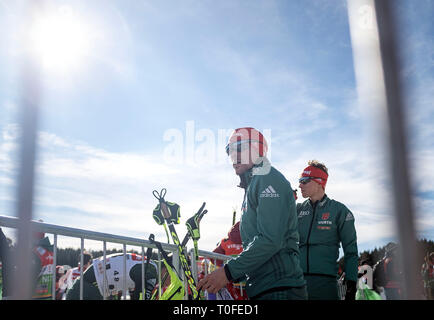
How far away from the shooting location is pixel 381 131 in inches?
45.1

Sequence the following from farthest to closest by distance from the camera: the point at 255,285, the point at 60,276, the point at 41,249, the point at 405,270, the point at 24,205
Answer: the point at 60,276 → the point at 41,249 → the point at 255,285 → the point at 24,205 → the point at 405,270

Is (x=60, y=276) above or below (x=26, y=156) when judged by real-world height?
below

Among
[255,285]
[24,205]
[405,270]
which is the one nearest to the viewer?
[405,270]

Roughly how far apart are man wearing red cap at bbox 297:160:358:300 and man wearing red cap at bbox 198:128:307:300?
1458mm

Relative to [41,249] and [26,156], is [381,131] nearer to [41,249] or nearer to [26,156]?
[26,156]

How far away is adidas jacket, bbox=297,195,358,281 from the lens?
12.0 ft

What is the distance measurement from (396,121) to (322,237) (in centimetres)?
285

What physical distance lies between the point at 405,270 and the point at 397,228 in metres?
0.13

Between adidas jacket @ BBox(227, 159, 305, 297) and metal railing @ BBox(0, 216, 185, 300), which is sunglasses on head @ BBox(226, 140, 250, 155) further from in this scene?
metal railing @ BBox(0, 216, 185, 300)

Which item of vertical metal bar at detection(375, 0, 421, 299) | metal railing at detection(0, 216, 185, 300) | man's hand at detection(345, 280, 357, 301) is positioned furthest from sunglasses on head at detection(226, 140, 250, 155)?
man's hand at detection(345, 280, 357, 301)

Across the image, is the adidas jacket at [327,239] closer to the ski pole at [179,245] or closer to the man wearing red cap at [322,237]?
the man wearing red cap at [322,237]

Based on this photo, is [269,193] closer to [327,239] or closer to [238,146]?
[238,146]
